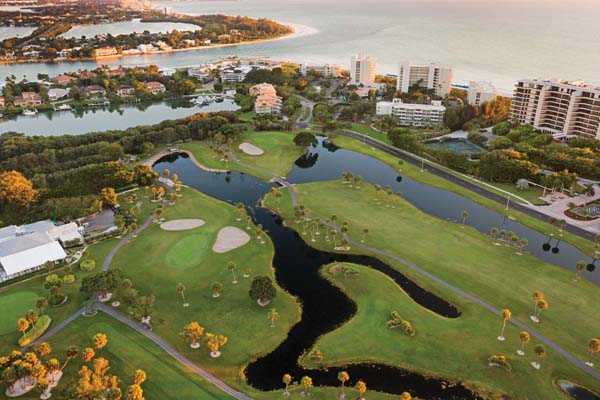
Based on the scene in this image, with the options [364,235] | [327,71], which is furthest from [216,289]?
[327,71]

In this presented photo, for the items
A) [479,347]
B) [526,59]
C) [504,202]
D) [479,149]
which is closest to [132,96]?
[479,149]

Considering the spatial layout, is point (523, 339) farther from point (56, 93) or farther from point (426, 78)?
point (56, 93)

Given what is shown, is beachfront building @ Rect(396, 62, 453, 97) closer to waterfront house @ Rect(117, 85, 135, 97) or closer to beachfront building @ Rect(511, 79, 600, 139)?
beachfront building @ Rect(511, 79, 600, 139)

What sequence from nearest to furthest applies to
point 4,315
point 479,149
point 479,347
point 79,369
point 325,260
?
1. point 79,369
2. point 479,347
3. point 4,315
4. point 325,260
5. point 479,149

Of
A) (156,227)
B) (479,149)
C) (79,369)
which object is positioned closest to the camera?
(79,369)

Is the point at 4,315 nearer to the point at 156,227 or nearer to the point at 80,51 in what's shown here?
the point at 156,227

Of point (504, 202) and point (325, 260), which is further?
point (504, 202)

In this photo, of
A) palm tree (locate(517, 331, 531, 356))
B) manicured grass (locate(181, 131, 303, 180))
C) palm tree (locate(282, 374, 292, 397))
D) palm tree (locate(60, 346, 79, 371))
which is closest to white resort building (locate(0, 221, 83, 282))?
palm tree (locate(60, 346, 79, 371))

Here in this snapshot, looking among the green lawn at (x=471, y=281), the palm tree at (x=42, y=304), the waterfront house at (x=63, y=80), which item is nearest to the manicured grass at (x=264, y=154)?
the green lawn at (x=471, y=281)
